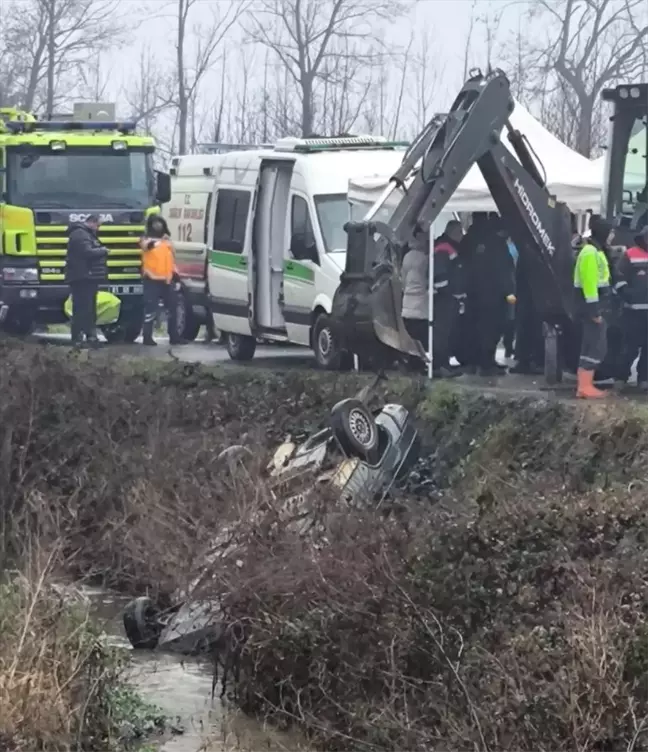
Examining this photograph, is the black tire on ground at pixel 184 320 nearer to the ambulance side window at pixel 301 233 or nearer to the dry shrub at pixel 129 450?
the ambulance side window at pixel 301 233

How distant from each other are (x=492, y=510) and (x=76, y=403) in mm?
7116

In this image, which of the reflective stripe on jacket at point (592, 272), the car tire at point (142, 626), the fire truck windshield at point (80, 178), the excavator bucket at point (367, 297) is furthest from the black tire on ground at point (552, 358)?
the fire truck windshield at point (80, 178)

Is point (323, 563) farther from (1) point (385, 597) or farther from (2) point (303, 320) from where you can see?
(2) point (303, 320)

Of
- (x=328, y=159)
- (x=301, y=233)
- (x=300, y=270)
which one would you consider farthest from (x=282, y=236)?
(x=328, y=159)

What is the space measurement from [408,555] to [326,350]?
318 inches

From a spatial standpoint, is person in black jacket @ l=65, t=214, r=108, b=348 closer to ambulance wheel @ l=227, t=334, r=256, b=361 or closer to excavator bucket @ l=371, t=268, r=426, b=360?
ambulance wheel @ l=227, t=334, r=256, b=361

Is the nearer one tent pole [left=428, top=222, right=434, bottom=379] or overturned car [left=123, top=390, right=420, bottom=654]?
overturned car [left=123, top=390, right=420, bottom=654]

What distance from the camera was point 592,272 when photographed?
15.4m

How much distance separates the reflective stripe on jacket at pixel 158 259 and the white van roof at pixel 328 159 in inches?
56.1

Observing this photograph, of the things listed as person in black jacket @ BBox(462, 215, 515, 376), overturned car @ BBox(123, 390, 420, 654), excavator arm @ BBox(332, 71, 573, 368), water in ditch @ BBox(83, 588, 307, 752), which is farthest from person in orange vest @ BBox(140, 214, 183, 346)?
water in ditch @ BBox(83, 588, 307, 752)

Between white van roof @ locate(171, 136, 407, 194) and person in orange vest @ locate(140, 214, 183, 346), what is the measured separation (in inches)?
54.2

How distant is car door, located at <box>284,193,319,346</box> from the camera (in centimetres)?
1831

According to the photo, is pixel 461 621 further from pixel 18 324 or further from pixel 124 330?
pixel 18 324

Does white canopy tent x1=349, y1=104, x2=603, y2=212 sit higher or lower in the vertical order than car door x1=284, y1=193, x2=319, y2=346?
higher
